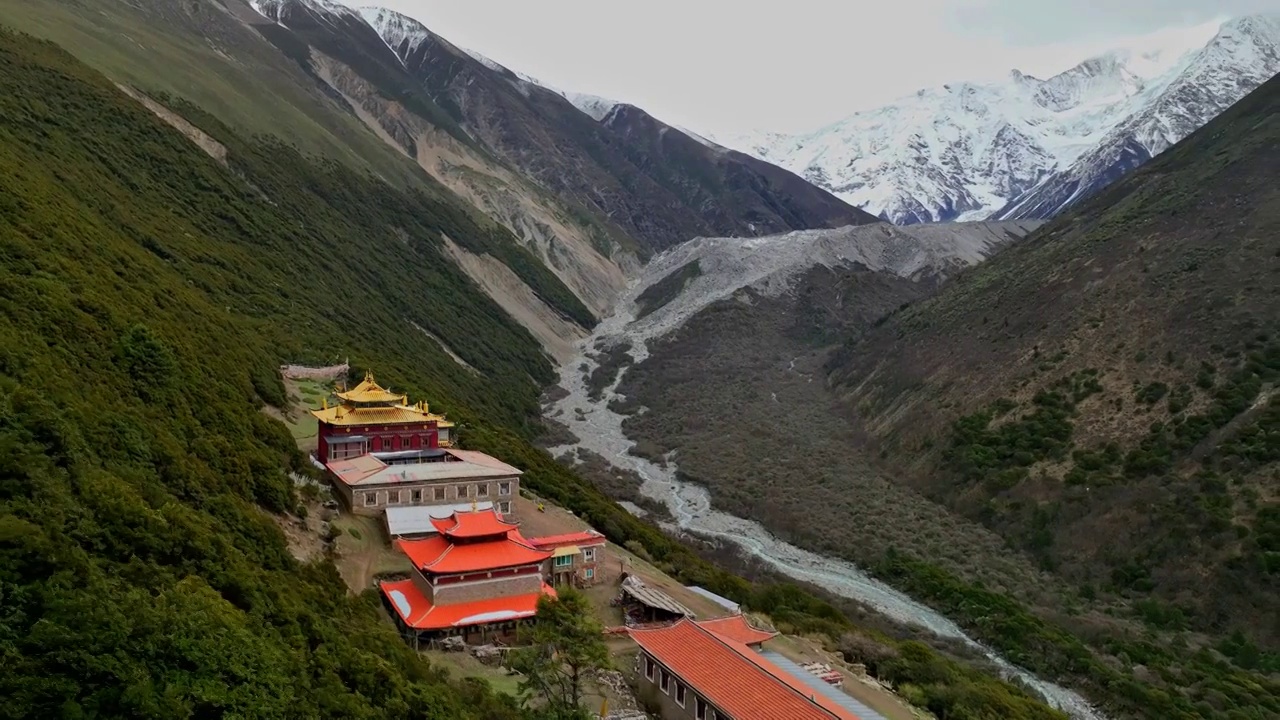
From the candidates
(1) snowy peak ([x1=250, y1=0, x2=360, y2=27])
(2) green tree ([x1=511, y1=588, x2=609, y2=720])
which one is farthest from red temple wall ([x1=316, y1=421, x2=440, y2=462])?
(1) snowy peak ([x1=250, y1=0, x2=360, y2=27])

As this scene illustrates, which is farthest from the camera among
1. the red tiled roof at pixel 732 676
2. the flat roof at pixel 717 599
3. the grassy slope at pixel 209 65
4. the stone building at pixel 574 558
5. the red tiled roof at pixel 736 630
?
the grassy slope at pixel 209 65

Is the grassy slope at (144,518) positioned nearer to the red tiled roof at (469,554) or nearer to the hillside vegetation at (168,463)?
the hillside vegetation at (168,463)

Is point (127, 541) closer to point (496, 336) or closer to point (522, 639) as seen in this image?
point (522, 639)

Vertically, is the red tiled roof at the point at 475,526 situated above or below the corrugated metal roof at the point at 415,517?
above

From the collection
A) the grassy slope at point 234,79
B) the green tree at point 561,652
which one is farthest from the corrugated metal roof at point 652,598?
the grassy slope at point 234,79

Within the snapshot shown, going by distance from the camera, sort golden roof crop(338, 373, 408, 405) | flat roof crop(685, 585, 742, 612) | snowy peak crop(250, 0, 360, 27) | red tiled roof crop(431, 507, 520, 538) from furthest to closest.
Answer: snowy peak crop(250, 0, 360, 27)
golden roof crop(338, 373, 408, 405)
flat roof crop(685, 585, 742, 612)
red tiled roof crop(431, 507, 520, 538)

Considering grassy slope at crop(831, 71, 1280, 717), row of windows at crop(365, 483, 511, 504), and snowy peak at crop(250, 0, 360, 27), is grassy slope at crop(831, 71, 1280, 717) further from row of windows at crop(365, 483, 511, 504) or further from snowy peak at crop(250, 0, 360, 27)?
snowy peak at crop(250, 0, 360, 27)

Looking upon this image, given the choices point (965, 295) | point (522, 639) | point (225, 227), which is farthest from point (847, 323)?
point (522, 639)
